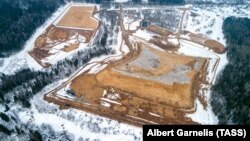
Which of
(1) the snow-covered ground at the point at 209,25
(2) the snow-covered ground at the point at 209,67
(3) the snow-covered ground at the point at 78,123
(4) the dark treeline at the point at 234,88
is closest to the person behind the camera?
(3) the snow-covered ground at the point at 78,123

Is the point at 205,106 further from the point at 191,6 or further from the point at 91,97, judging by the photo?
the point at 191,6

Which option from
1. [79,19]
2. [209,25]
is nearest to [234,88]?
[209,25]

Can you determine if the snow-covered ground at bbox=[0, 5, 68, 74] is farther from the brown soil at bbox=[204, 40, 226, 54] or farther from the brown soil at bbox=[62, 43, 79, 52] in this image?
the brown soil at bbox=[204, 40, 226, 54]

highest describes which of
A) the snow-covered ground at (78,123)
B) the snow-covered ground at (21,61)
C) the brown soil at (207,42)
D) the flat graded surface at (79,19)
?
the flat graded surface at (79,19)

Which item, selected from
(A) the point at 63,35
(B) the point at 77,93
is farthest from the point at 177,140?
(A) the point at 63,35

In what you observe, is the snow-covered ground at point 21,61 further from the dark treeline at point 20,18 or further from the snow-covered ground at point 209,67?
the snow-covered ground at point 209,67

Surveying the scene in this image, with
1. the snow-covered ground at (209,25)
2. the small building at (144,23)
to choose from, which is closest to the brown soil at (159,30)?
the small building at (144,23)

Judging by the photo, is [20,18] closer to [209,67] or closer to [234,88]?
[209,67]
